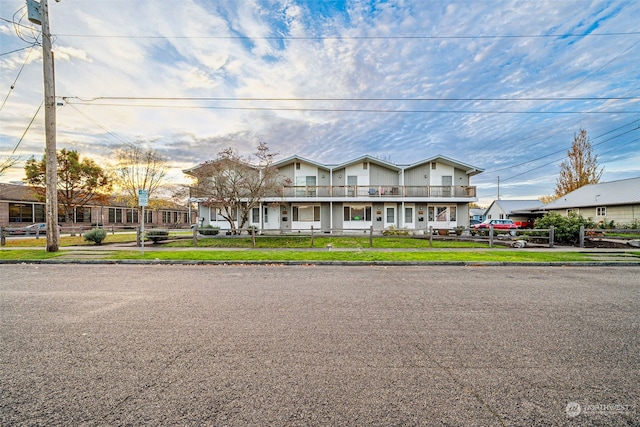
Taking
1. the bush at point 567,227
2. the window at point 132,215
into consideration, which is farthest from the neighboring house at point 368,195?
the window at point 132,215

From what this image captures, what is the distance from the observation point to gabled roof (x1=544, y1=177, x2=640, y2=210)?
2872 cm

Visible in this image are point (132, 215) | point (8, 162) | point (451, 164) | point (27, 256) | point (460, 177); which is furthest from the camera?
point (132, 215)

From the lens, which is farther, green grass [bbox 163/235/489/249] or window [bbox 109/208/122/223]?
window [bbox 109/208/122/223]

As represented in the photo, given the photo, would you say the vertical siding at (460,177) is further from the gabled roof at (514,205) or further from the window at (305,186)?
the gabled roof at (514,205)

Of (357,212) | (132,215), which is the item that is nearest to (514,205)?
(357,212)

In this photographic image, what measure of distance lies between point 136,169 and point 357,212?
2655 centimetres

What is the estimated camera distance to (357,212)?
87.3 ft

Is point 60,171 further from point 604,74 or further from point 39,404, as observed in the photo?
point 604,74

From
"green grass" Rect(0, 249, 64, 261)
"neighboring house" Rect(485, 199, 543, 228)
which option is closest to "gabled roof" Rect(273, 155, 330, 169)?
"green grass" Rect(0, 249, 64, 261)

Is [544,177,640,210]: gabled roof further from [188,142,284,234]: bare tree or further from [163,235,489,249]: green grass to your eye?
[188,142,284,234]: bare tree

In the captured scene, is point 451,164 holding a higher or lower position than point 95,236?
higher

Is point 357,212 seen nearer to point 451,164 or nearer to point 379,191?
point 379,191

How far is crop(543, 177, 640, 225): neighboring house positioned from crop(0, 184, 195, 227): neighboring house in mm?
50752

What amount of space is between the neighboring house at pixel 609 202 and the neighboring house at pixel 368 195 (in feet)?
42.1
